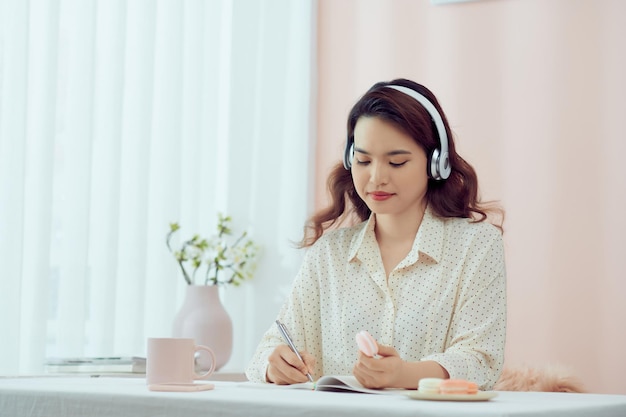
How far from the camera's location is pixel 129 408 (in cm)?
117

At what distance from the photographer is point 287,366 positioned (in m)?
1.54

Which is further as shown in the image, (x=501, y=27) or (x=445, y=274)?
(x=501, y=27)

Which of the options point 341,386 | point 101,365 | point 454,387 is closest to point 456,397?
point 454,387

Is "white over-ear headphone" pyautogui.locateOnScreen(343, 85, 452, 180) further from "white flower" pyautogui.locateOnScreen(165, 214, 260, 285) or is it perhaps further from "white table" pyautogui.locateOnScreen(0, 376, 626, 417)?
"white flower" pyautogui.locateOnScreen(165, 214, 260, 285)

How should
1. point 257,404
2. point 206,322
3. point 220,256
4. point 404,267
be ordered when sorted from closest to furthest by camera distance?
point 257,404 → point 404,267 → point 206,322 → point 220,256

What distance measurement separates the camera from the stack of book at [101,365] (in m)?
2.33

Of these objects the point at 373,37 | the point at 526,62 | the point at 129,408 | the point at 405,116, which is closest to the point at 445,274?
the point at 405,116

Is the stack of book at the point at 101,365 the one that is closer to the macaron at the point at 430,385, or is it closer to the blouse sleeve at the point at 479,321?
the blouse sleeve at the point at 479,321

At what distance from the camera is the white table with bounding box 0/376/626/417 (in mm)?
1015

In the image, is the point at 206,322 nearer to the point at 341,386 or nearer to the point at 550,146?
the point at 550,146

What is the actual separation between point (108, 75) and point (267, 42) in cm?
75

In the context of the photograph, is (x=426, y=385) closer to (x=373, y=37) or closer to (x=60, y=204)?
(x=60, y=204)

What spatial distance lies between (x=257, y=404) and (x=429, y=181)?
2.85 feet

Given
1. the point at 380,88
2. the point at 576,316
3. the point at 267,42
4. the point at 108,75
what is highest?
the point at 267,42
